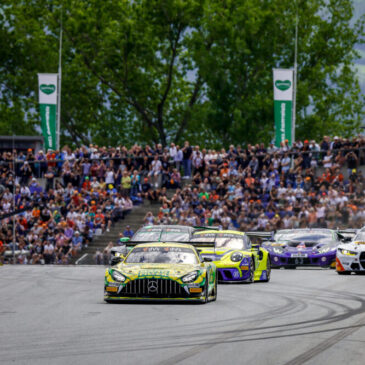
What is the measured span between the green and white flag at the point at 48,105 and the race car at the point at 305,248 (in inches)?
824

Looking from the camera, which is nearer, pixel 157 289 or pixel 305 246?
pixel 157 289

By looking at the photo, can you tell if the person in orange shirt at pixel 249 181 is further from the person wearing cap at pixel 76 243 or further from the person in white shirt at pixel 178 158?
the person wearing cap at pixel 76 243

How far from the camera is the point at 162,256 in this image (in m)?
17.3

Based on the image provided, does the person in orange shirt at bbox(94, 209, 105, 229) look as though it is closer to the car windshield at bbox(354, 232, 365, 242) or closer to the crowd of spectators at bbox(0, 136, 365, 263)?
the crowd of spectators at bbox(0, 136, 365, 263)

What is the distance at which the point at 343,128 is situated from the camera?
66.9 metres

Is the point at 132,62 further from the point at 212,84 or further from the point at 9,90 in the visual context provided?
the point at 9,90

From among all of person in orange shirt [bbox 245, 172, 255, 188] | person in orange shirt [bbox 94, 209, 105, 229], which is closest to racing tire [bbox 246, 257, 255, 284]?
person in orange shirt [bbox 245, 172, 255, 188]

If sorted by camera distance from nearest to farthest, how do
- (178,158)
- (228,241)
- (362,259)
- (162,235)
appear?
(228,241)
(362,259)
(162,235)
(178,158)

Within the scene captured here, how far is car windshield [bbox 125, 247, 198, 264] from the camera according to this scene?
17125 mm

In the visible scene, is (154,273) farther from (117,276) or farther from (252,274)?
(252,274)

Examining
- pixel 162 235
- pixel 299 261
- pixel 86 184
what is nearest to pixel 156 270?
pixel 162 235

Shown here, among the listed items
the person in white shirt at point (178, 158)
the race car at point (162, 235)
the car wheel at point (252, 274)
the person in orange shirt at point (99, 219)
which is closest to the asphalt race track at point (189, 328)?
A: the car wheel at point (252, 274)

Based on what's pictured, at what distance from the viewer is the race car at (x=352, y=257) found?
2475 centimetres

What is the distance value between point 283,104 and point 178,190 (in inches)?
375
